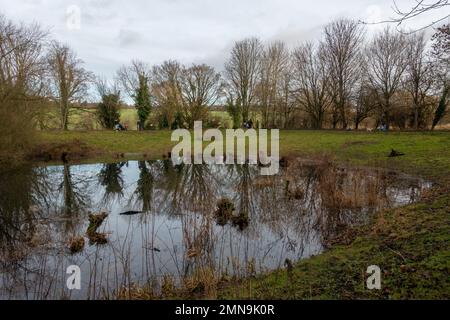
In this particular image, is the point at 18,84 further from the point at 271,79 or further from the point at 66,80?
the point at 271,79

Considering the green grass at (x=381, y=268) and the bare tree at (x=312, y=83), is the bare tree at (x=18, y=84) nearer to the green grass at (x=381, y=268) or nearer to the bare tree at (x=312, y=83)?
the green grass at (x=381, y=268)

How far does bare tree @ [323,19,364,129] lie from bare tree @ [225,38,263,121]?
9.91 meters

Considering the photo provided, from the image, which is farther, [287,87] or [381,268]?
[287,87]

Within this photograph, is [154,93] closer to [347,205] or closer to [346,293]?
[347,205]

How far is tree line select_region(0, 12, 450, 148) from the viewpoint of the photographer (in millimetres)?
36156

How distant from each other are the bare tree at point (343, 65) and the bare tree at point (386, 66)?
167 centimetres

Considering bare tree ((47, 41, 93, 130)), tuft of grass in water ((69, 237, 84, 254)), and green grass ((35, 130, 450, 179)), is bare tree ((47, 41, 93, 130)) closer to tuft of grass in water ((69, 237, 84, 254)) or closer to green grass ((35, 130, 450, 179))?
green grass ((35, 130, 450, 179))

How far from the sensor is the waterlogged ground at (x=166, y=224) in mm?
6250

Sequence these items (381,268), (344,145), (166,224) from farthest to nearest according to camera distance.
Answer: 1. (344,145)
2. (166,224)
3. (381,268)

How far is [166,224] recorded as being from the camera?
9523 millimetres

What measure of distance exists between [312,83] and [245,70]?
9.04 meters

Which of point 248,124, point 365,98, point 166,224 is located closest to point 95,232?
point 166,224

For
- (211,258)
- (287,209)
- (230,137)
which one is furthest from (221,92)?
(211,258)
